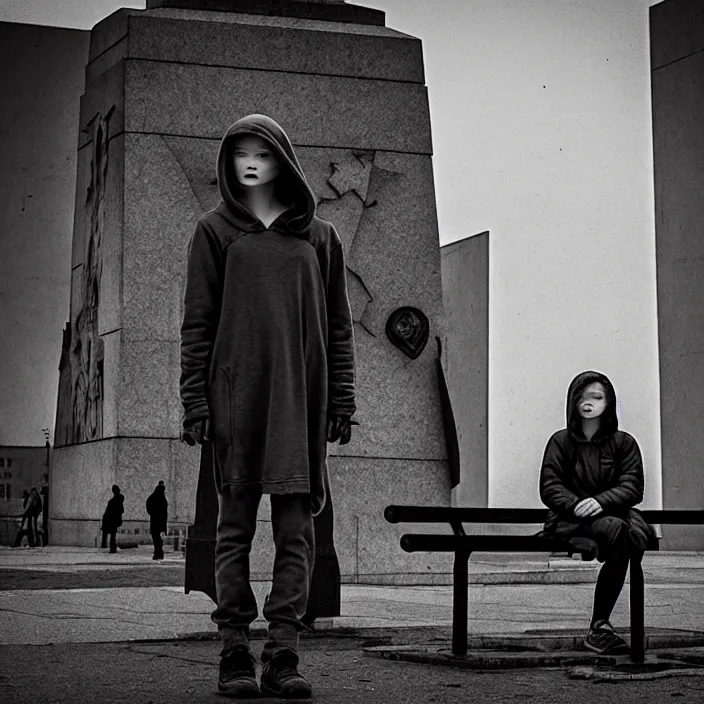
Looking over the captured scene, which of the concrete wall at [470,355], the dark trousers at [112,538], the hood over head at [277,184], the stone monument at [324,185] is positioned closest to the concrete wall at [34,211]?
the concrete wall at [470,355]

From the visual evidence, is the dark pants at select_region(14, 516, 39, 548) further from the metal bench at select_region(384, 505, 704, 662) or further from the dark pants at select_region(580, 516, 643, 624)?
the dark pants at select_region(580, 516, 643, 624)

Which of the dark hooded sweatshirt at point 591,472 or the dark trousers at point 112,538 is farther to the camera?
the dark trousers at point 112,538

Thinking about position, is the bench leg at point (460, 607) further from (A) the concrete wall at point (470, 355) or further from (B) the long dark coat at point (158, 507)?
(A) the concrete wall at point (470, 355)

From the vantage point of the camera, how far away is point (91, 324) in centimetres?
2006

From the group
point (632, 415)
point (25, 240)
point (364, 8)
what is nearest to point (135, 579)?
point (364, 8)

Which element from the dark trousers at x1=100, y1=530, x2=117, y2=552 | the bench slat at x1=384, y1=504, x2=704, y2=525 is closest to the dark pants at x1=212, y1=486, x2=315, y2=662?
the bench slat at x1=384, y1=504, x2=704, y2=525

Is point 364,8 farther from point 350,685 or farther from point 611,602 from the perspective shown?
point 350,685

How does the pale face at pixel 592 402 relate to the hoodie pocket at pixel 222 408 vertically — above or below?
above

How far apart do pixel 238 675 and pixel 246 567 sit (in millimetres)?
310

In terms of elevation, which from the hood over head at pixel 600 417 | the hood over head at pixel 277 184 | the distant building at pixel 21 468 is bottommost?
the hood over head at pixel 600 417

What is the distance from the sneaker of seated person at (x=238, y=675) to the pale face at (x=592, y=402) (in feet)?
6.16

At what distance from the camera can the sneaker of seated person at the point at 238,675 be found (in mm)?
4504

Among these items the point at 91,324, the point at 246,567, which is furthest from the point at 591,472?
the point at 91,324

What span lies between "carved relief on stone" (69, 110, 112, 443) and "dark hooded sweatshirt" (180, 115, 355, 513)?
12588mm
